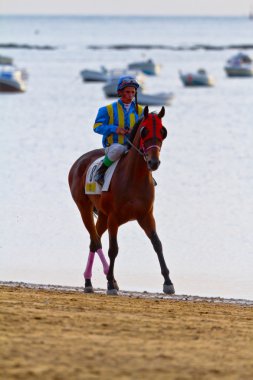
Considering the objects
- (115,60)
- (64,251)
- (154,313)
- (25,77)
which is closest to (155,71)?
(25,77)

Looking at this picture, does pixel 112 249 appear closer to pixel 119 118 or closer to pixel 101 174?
pixel 101 174

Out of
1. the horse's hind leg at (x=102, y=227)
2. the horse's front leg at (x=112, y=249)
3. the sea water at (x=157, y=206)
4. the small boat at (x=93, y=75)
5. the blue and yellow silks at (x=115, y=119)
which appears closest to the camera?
the horse's front leg at (x=112, y=249)

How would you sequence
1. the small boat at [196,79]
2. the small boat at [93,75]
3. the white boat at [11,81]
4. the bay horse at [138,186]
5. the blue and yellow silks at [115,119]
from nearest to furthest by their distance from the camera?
1. the bay horse at [138,186]
2. the blue and yellow silks at [115,119]
3. the white boat at [11,81]
4. the small boat at [196,79]
5. the small boat at [93,75]

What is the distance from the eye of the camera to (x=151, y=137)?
1334cm

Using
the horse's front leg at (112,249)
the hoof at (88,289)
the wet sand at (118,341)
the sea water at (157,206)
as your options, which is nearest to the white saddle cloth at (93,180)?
the horse's front leg at (112,249)

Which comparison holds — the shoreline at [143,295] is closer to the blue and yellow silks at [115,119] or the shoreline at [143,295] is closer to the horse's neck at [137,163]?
the horse's neck at [137,163]

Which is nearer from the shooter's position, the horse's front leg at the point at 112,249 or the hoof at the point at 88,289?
the horse's front leg at the point at 112,249

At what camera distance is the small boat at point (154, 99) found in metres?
60.0

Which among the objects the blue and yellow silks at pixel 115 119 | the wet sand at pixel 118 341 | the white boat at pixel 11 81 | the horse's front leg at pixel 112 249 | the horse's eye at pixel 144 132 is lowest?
the wet sand at pixel 118 341

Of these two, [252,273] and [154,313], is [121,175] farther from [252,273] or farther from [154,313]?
[252,273]

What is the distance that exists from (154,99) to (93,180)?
47.0 meters

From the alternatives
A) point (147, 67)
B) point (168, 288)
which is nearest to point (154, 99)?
point (147, 67)

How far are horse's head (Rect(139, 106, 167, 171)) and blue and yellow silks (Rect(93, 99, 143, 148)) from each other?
886 millimetres

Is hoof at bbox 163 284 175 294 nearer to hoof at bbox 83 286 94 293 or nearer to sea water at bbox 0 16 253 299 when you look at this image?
hoof at bbox 83 286 94 293
